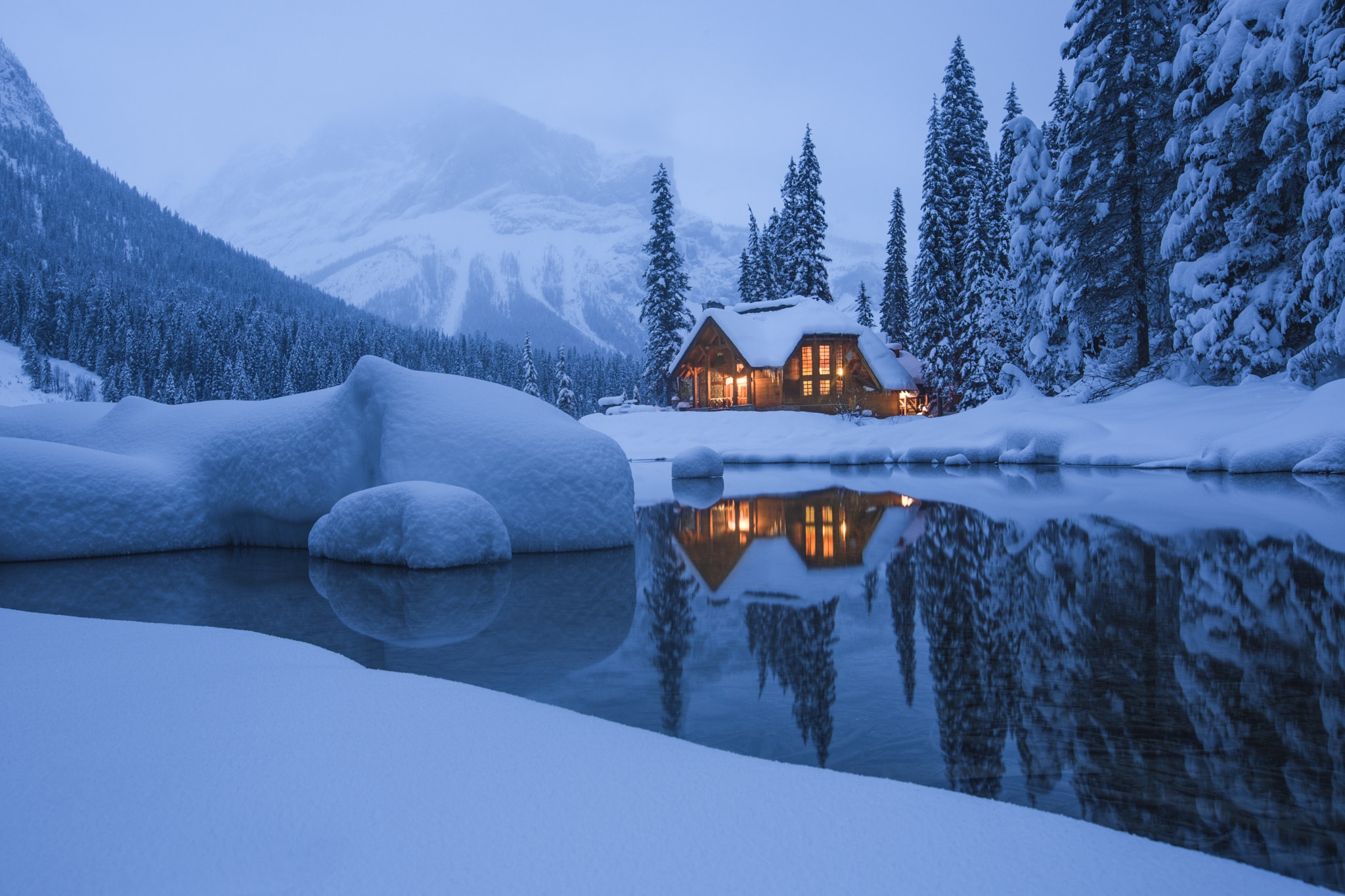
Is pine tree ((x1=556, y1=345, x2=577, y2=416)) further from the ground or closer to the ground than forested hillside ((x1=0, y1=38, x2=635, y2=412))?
closer to the ground

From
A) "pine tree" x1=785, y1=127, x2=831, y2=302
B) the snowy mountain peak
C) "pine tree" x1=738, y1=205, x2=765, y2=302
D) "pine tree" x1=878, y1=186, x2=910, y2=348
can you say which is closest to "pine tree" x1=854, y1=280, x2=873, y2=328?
"pine tree" x1=878, y1=186, x2=910, y2=348

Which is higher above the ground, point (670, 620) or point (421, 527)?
point (421, 527)

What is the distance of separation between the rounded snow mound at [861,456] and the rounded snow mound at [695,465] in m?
5.83

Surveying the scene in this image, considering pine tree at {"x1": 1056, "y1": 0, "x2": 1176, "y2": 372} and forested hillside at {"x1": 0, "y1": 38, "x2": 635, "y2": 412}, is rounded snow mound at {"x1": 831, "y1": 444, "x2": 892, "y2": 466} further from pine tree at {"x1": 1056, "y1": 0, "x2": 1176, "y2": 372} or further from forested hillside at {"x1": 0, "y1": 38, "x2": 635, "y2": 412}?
forested hillside at {"x1": 0, "y1": 38, "x2": 635, "y2": 412}

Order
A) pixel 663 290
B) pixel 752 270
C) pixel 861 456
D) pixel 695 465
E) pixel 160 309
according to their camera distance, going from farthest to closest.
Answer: pixel 160 309, pixel 752 270, pixel 663 290, pixel 861 456, pixel 695 465

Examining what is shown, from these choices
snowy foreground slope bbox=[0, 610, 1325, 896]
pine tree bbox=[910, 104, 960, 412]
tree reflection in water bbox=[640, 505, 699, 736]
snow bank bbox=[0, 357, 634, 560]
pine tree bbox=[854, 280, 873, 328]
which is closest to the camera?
snowy foreground slope bbox=[0, 610, 1325, 896]

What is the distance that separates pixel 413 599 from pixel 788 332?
37550mm

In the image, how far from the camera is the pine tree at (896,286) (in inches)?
2314

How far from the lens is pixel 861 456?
2650 centimetres

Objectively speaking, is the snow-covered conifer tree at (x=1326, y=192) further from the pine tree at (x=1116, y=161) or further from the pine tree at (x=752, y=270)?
the pine tree at (x=752, y=270)

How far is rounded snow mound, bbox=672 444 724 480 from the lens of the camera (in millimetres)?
22438

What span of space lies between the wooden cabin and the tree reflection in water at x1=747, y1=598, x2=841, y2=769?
35854 mm

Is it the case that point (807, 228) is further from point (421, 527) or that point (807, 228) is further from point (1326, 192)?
point (421, 527)

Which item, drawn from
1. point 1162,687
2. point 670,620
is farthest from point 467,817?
point 670,620
